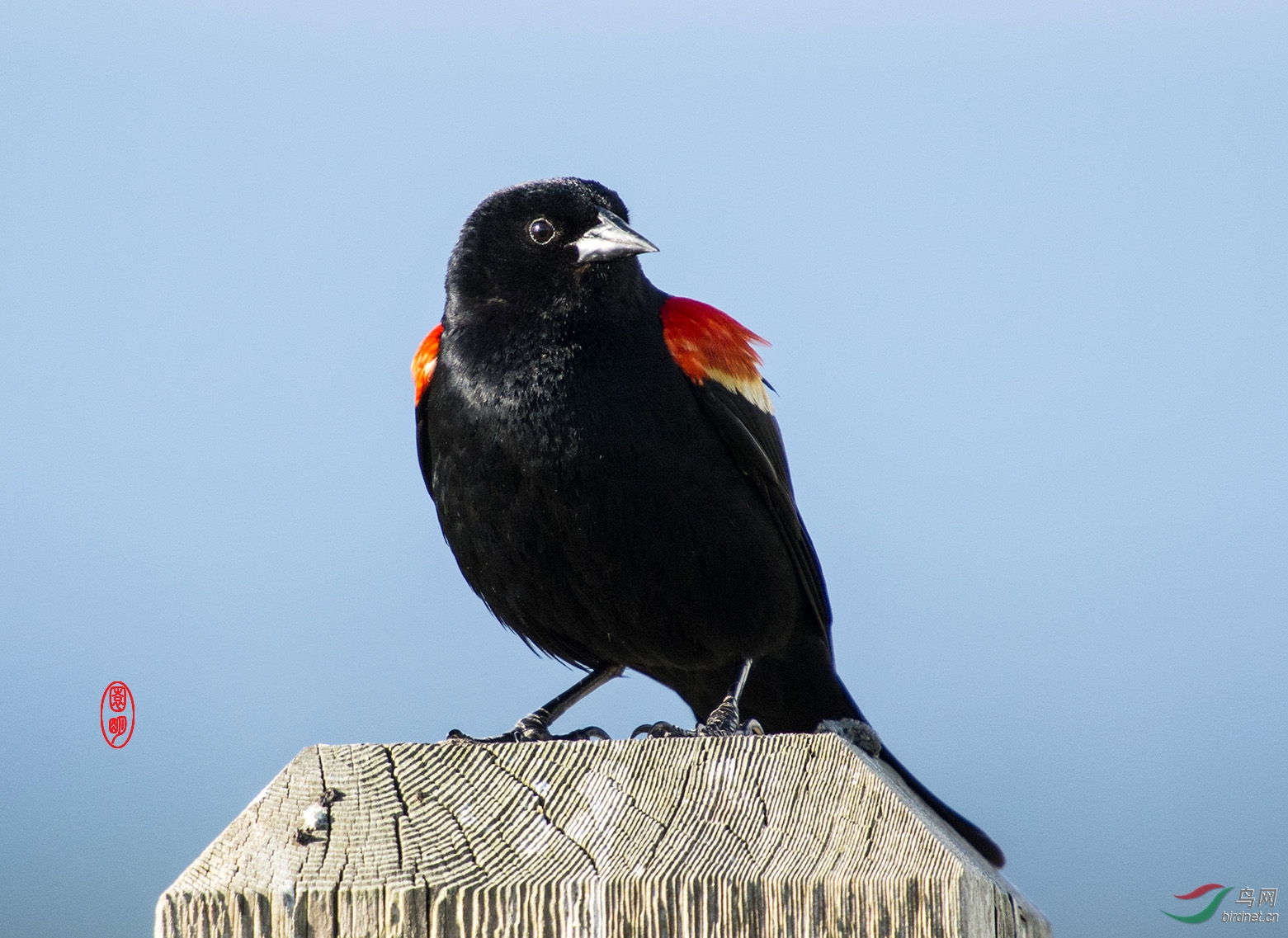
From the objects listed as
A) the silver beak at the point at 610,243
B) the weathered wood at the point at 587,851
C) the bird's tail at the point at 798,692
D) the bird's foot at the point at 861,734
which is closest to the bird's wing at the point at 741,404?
the bird's tail at the point at 798,692

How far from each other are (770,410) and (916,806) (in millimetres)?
2962

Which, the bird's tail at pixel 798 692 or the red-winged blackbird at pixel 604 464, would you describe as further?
the bird's tail at pixel 798 692

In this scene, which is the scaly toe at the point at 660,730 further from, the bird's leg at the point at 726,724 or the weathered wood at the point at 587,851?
the weathered wood at the point at 587,851

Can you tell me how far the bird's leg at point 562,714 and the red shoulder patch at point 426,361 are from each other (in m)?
1.16

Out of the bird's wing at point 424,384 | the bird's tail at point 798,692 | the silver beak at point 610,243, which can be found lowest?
the bird's tail at point 798,692

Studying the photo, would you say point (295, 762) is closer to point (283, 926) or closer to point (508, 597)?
point (283, 926)

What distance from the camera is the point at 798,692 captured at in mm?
4812

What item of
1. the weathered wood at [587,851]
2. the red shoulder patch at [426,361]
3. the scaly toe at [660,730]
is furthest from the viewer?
the red shoulder patch at [426,361]

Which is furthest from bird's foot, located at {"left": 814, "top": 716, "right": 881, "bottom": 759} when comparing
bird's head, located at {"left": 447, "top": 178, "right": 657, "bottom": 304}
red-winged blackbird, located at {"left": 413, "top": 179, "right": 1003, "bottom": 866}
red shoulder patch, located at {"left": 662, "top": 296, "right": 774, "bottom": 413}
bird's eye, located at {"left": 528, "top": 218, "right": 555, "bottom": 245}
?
bird's eye, located at {"left": 528, "top": 218, "right": 555, "bottom": 245}

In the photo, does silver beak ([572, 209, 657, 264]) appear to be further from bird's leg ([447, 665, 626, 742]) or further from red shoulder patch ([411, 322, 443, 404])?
bird's leg ([447, 665, 626, 742])

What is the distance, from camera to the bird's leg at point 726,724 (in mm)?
3283

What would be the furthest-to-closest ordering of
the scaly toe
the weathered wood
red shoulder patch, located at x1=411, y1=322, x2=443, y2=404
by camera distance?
red shoulder patch, located at x1=411, y1=322, x2=443, y2=404 < the scaly toe < the weathered wood

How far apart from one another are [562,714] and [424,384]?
1234 mm

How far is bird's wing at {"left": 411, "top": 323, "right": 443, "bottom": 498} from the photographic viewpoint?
4.48 meters
